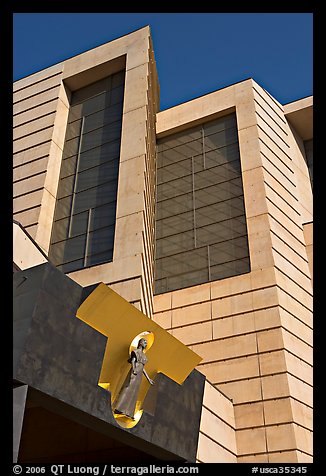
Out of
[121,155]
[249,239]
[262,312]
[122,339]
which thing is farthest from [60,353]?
[121,155]

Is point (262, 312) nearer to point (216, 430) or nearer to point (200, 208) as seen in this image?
point (216, 430)

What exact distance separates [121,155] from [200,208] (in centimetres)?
469

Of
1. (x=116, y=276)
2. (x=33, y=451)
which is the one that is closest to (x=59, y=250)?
(x=116, y=276)

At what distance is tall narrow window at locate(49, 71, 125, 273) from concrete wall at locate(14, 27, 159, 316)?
477 millimetres

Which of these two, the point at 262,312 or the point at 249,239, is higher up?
the point at 249,239

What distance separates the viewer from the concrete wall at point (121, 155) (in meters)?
21.0

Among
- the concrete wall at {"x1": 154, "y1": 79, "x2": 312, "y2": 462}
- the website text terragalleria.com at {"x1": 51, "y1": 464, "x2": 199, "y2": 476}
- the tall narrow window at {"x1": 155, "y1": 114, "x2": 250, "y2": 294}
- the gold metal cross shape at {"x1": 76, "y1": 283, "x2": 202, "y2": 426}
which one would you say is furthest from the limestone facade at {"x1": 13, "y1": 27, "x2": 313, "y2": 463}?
the gold metal cross shape at {"x1": 76, "y1": 283, "x2": 202, "y2": 426}

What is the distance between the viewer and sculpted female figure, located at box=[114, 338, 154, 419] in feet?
43.5

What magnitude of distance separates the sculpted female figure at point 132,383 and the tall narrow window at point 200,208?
973cm

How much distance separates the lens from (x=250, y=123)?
26.8 metres

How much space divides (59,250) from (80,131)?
23.9 feet

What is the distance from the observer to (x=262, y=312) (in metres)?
21.0

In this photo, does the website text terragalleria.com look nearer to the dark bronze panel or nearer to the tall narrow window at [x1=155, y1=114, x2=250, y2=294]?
the dark bronze panel
